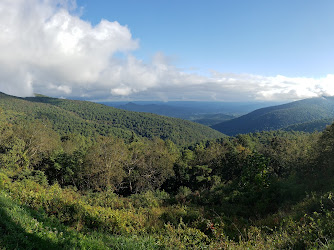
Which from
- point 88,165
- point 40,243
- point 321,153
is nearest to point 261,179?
point 321,153

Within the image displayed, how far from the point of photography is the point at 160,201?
13.6 m

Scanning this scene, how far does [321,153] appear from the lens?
16.6 m

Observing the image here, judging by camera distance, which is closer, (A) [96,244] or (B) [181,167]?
(A) [96,244]

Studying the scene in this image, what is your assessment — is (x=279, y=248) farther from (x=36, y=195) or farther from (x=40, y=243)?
(x=36, y=195)

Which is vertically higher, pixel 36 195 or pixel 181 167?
pixel 36 195

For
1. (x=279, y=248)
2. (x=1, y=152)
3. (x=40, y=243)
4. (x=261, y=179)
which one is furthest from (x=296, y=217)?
(x=1, y=152)

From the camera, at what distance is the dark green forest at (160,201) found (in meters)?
4.79

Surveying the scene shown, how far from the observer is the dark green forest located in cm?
479

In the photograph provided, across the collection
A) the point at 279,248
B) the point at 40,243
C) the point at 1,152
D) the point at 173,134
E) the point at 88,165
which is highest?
the point at 40,243

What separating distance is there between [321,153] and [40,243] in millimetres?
21575

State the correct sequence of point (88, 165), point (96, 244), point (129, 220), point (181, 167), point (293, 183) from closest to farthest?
point (96, 244)
point (129, 220)
point (293, 183)
point (88, 165)
point (181, 167)

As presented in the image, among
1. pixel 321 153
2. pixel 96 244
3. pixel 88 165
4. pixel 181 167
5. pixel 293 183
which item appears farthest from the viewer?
pixel 181 167

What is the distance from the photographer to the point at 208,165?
32812mm

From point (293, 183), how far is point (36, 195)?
1618 cm
